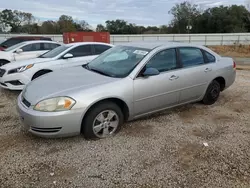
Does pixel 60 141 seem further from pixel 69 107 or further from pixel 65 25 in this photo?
pixel 65 25

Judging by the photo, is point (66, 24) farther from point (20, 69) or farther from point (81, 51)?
point (20, 69)

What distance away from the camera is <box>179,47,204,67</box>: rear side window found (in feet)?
14.8

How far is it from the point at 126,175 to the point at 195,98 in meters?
2.61

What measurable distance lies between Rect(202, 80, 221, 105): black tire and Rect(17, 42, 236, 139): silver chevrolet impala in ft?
0.07

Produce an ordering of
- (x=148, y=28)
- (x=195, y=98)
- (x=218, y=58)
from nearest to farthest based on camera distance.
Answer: (x=195, y=98)
(x=218, y=58)
(x=148, y=28)

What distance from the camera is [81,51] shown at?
6.92 meters

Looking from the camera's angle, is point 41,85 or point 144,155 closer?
point 144,155

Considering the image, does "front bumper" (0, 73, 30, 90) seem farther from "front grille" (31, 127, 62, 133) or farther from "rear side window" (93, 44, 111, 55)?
"front grille" (31, 127, 62, 133)

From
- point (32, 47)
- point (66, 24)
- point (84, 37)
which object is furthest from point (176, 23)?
point (32, 47)

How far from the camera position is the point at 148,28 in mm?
67562

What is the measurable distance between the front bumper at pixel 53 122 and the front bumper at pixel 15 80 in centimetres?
281

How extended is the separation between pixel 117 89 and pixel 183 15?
6470 centimetres

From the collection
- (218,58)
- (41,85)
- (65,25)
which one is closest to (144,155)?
(41,85)

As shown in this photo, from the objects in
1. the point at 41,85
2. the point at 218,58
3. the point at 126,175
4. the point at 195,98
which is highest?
the point at 218,58
